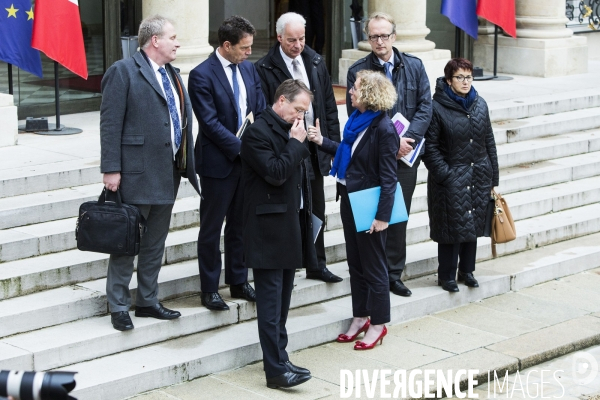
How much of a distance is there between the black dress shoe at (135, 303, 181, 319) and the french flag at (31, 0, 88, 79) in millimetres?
3697

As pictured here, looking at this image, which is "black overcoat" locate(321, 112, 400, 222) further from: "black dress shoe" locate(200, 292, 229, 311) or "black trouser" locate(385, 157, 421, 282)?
"black dress shoe" locate(200, 292, 229, 311)

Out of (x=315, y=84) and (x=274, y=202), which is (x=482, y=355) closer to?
(x=274, y=202)

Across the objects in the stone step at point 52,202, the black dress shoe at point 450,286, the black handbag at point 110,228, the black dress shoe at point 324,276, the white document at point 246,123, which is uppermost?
the white document at point 246,123

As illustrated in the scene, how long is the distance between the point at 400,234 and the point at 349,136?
1.20 meters

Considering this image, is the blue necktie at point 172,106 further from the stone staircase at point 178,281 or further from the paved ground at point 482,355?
the paved ground at point 482,355

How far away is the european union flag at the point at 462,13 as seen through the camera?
45.4 feet

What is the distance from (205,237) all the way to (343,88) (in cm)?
735

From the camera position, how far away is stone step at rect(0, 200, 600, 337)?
6.91 m

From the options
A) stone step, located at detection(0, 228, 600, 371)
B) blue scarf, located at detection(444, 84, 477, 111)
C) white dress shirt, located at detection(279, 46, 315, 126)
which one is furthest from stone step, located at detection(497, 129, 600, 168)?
white dress shirt, located at detection(279, 46, 315, 126)

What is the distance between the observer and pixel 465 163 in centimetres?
805

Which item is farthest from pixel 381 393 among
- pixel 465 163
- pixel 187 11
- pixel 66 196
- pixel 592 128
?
pixel 592 128

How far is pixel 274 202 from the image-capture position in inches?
255

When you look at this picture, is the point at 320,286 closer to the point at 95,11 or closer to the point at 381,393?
the point at 381,393

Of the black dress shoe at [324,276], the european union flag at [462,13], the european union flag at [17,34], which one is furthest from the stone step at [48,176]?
the european union flag at [462,13]
